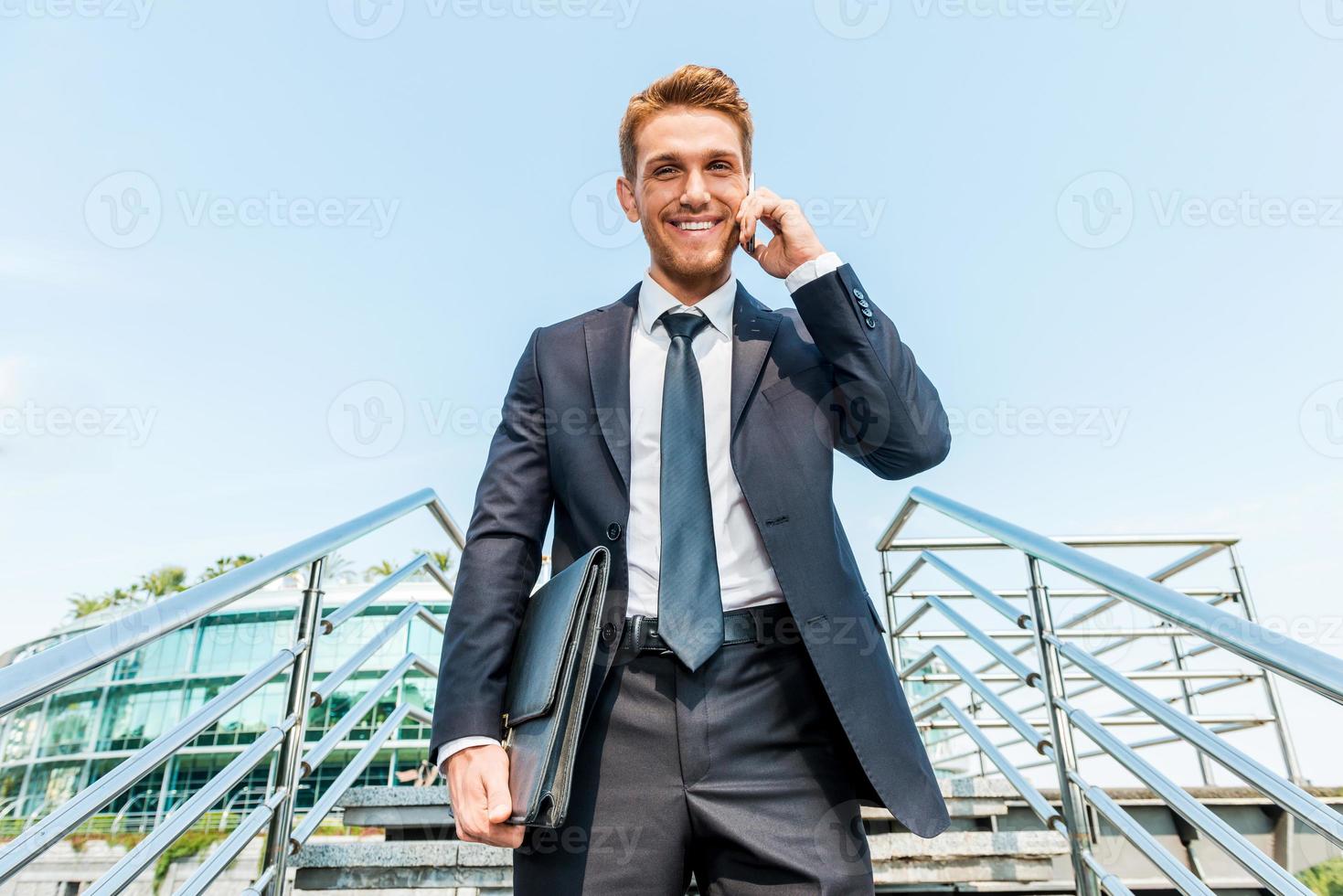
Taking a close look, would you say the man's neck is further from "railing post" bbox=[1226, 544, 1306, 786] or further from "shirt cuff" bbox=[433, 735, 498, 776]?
"railing post" bbox=[1226, 544, 1306, 786]

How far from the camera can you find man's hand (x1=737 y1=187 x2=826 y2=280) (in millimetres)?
1344

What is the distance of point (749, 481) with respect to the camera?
127cm

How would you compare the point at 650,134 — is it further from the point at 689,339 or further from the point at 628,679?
the point at 628,679

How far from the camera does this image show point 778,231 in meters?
1.39

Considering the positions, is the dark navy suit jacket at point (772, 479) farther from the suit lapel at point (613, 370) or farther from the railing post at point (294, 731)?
the railing post at point (294, 731)

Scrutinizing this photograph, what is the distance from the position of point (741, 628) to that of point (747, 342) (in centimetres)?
49

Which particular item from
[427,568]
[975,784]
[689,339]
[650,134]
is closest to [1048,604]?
[975,784]

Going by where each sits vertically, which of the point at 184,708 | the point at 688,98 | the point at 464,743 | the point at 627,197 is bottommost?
the point at 184,708

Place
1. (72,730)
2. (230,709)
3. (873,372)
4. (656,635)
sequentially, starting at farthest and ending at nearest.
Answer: (72,730) < (230,709) < (873,372) < (656,635)

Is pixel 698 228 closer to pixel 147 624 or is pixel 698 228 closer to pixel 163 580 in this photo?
pixel 147 624

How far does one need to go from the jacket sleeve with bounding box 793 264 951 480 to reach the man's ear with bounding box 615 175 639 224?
382 millimetres

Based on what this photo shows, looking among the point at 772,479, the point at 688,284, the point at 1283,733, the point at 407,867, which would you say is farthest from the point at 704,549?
the point at 1283,733

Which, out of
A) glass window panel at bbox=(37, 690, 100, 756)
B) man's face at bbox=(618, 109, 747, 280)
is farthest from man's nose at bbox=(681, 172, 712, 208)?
glass window panel at bbox=(37, 690, 100, 756)

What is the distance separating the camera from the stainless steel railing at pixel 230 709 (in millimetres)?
1159
